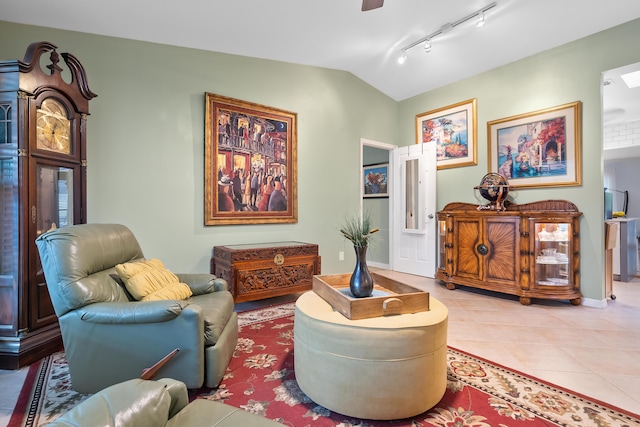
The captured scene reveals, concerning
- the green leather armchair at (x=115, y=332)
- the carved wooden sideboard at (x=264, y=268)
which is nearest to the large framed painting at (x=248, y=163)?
the carved wooden sideboard at (x=264, y=268)

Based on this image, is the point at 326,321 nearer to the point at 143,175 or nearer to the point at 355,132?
the point at 143,175

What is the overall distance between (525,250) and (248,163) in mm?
3383

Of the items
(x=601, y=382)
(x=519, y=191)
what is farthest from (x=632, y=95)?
(x=601, y=382)

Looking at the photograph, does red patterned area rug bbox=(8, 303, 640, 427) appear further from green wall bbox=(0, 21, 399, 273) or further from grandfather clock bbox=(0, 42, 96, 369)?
green wall bbox=(0, 21, 399, 273)

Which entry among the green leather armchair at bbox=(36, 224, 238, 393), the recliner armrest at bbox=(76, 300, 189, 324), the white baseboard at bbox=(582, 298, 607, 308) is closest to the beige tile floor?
the white baseboard at bbox=(582, 298, 607, 308)

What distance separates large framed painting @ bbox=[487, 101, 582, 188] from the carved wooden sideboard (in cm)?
281

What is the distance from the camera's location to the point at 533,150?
4.09 meters

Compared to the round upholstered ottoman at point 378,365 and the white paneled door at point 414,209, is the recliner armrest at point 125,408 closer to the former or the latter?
the round upholstered ottoman at point 378,365

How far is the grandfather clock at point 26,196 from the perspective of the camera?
224cm

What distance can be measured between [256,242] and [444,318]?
2.75 m

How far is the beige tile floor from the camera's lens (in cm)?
200

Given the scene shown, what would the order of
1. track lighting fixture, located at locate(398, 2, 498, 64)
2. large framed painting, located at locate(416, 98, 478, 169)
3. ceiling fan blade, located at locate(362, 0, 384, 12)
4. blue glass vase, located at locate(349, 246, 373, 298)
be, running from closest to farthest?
blue glass vase, located at locate(349, 246, 373, 298)
ceiling fan blade, located at locate(362, 0, 384, 12)
track lighting fixture, located at locate(398, 2, 498, 64)
large framed painting, located at locate(416, 98, 478, 169)

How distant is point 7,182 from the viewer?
7.45 feet

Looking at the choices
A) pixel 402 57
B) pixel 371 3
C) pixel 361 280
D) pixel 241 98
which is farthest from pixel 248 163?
pixel 361 280
